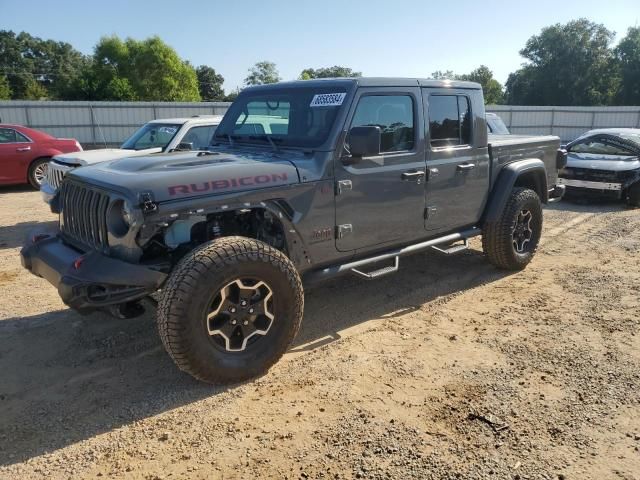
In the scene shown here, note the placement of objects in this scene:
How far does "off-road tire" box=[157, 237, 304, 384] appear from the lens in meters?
3.20

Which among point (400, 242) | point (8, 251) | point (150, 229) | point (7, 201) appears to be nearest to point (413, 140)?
point (400, 242)

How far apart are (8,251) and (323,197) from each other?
5.10m

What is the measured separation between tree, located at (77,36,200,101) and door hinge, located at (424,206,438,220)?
4563 centimetres

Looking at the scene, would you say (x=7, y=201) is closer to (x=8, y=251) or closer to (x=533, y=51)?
(x=8, y=251)

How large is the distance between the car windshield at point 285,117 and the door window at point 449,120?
107cm

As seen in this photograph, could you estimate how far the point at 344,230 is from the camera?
4.15 metres

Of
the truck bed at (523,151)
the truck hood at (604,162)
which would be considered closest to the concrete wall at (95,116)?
the truck hood at (604,162)

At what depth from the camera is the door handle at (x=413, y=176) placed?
4469mm

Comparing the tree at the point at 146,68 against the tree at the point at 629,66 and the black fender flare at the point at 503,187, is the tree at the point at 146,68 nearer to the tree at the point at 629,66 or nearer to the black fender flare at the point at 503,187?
the tree at the point at 629,66

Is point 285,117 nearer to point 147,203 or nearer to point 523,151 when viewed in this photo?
point 147,203

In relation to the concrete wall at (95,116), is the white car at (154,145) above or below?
below

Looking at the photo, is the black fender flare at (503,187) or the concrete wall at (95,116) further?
the concrete wall at (95,116)

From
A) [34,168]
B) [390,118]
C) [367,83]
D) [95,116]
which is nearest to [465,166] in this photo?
[390,118]

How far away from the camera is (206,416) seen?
3.20 meters
